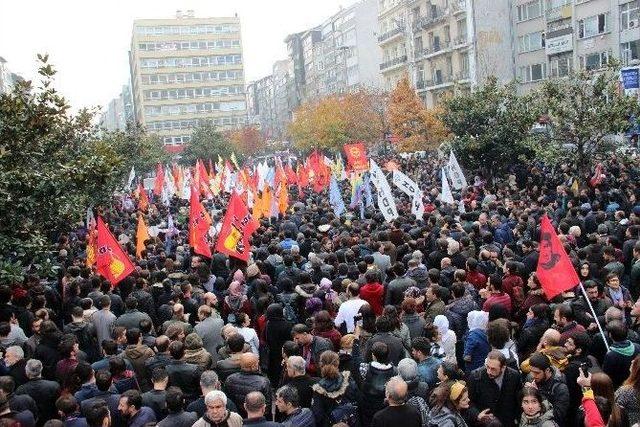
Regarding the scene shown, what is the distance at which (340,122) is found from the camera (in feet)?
202

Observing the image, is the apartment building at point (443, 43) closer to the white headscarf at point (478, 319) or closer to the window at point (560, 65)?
the window at point (560, 65)

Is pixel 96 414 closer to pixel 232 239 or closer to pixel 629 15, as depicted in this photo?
pixel 232 239

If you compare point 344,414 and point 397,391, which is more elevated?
point 397,391

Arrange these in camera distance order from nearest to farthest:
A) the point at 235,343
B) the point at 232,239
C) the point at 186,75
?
the point at 235,343 < the point at 232,239 < the point at 186,75

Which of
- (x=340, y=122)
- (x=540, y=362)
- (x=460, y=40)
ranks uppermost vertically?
(x=460, y=40)

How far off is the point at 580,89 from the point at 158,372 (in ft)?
64.2

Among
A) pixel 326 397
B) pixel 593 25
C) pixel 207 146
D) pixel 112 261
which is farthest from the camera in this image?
pixel 207 146

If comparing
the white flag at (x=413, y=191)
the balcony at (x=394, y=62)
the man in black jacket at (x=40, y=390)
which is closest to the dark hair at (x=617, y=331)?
the man in black jacket at (x=40, y=390)

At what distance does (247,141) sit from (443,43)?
33752 millimetres

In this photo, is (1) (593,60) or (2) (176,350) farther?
(1) (593,60)

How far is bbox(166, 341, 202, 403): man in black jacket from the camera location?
7.10 meters

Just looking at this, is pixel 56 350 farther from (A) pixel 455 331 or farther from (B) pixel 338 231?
(B) pixel 338 231

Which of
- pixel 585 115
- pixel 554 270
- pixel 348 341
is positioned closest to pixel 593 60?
pixel 585 115

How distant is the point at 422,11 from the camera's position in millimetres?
64562
